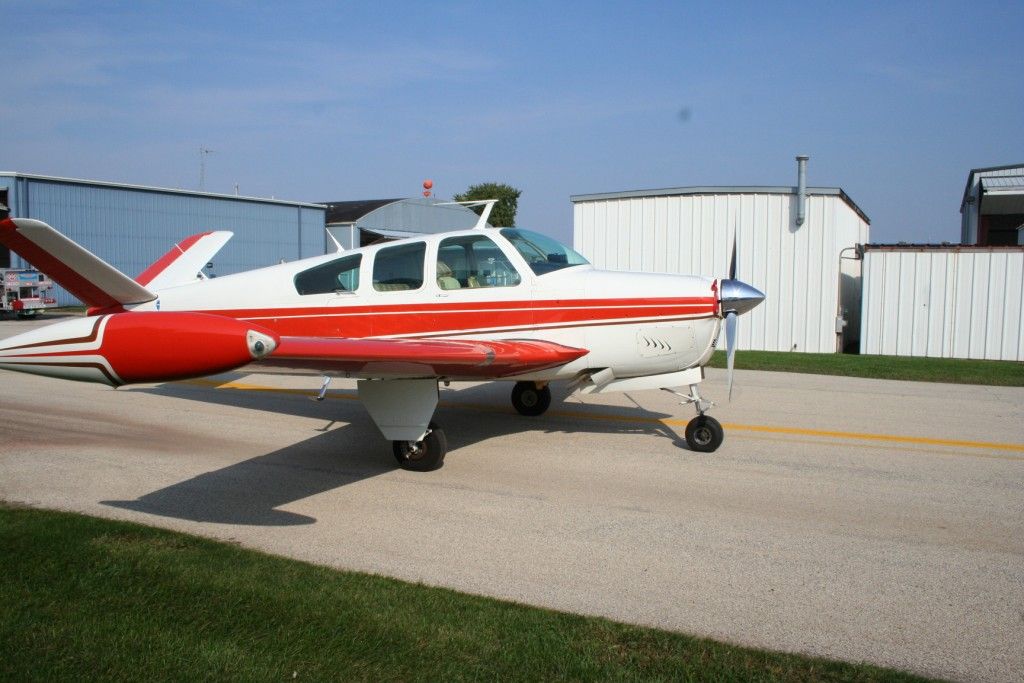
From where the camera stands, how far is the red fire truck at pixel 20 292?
28719 millimetres

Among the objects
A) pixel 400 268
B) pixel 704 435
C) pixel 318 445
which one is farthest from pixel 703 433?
pixel 318 445

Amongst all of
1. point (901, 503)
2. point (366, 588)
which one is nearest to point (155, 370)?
point (366, 588)

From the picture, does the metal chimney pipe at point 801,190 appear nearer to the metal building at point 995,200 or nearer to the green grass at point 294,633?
the metal building at point 995,200

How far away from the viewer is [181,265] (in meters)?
11.5

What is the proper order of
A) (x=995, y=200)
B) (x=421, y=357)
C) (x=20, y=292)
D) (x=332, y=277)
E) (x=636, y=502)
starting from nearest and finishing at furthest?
(x=421, y=357), (x=636, y=502), (x=332, y=277), (x=995, y=200), (x=20, y=292)

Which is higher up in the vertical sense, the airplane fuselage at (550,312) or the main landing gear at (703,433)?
the airplane fuselage at (550,312)

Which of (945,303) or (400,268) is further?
(945,303)

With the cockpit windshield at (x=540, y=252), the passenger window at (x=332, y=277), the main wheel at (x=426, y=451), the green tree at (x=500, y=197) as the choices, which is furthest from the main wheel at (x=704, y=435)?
the green tree at (x=500, y=197)

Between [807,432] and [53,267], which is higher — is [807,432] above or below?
below

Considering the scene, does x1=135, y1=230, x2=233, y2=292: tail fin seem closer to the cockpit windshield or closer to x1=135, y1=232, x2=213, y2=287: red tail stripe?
x1=135, y1=232, x2=213, y2=287: red tail stripe

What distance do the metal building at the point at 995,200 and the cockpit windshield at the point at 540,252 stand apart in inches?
877

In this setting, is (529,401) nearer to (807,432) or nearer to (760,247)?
(807,432)

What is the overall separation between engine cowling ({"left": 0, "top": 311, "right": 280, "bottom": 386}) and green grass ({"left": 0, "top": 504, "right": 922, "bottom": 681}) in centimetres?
121

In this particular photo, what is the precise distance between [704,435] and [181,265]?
7814mm
